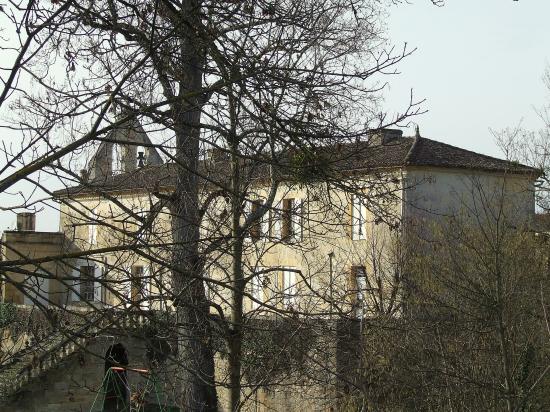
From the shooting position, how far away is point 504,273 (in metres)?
12.3

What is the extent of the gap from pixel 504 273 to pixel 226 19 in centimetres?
807

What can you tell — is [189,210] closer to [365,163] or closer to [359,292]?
[359,292]

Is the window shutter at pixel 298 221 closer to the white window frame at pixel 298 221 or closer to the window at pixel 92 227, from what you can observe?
the white window frame at pixel 298 221

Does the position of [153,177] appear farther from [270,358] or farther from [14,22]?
[14,22]

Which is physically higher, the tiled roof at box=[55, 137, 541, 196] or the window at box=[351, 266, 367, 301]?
the tiled roof at box=[55, 137, 541, 196]

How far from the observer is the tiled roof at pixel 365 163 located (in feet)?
Result: 18.9

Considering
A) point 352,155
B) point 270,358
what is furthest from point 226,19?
point 270,358

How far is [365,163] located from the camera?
7855mm

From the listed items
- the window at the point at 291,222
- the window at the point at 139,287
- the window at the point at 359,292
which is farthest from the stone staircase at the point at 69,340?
the window at the point at 359,292

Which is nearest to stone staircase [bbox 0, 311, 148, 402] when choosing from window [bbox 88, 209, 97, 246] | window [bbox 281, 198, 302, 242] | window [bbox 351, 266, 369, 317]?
window [bbox 88, 209, 97, 246]

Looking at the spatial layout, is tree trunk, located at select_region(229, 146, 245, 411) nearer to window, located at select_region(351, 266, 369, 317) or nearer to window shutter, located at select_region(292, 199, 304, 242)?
window shutter, located at select_region(292, 199, 304, 242)

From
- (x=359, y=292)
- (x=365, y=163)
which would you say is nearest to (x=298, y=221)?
(x=365, y=163)

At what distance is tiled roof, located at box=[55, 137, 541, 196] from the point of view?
5.76 metres

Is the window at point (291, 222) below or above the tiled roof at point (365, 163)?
below
